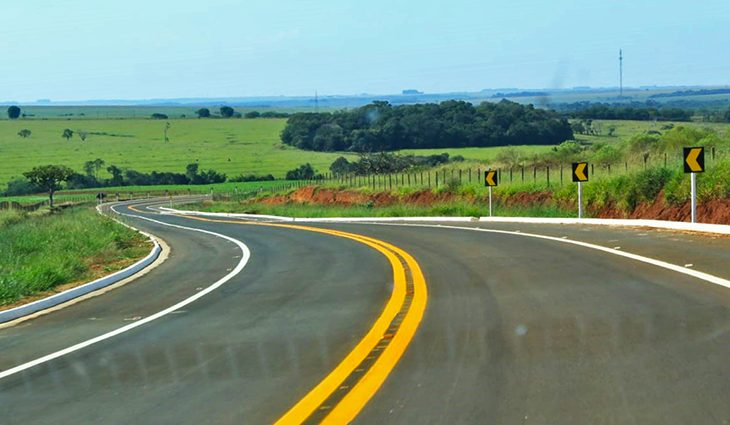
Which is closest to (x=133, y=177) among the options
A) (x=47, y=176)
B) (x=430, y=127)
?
(x=47, y=176)

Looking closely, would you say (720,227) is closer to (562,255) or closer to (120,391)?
(562,255)

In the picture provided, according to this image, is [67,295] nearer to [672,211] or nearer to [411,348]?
[411,348]

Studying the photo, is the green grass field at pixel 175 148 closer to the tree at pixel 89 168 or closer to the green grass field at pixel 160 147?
the green grass field at pixel 160 147

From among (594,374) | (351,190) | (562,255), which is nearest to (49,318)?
(594,374)

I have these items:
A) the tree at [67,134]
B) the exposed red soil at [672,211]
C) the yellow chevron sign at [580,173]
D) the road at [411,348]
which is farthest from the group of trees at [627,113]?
the tree at [67,134]

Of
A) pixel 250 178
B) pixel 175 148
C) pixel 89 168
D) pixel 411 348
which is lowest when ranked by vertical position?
pixel 250 178

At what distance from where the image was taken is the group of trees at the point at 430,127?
96125 millimetres

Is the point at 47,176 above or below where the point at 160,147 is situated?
below

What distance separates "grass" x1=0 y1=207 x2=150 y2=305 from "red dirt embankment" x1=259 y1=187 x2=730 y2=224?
14903 millimetres

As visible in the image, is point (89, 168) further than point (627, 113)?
Yes

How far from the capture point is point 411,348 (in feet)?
28.4

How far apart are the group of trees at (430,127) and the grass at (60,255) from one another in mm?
70845

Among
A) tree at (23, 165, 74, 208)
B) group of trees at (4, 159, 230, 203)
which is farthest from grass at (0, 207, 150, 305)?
group of trees at (4, 159, 230, 203)

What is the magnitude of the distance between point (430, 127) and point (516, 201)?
69714mm
